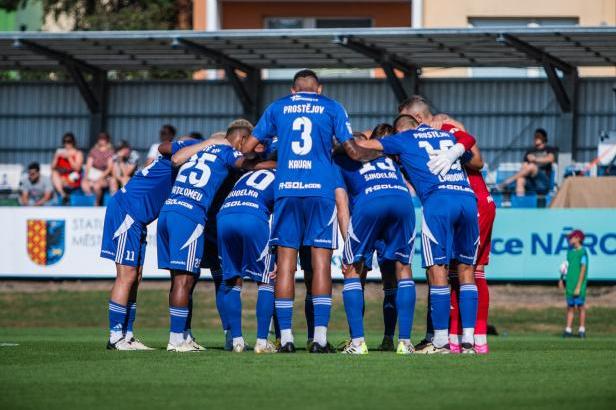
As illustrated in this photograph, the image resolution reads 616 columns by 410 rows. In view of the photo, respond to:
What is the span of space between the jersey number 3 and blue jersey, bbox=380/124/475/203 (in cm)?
72

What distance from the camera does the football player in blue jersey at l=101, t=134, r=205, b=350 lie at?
13.3m

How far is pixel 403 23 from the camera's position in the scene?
118 ft

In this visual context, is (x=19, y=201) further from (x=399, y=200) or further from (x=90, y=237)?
(x=399, y=200)

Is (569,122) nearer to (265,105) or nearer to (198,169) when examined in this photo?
(265,105)

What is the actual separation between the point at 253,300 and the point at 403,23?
490 inches

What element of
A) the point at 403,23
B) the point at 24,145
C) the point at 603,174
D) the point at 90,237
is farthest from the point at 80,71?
the point at 603,174

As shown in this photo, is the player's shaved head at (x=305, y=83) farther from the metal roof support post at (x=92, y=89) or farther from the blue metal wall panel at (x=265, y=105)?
the metal roof support post at (x=92, y=89)

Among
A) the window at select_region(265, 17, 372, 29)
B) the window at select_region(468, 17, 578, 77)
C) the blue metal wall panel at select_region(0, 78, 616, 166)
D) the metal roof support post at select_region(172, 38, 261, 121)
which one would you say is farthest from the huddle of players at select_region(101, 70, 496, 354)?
the window at select_region(265, 17, 372, 29)

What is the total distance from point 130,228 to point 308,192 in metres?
2.17

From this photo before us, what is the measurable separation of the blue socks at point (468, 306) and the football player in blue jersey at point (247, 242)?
6.03ft

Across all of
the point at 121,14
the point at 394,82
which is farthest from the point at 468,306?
the point at 121,14

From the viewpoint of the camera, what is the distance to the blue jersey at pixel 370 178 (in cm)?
1262

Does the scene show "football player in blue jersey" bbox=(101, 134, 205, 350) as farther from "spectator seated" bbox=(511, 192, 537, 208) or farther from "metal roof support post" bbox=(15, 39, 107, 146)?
"metal roof support post" bbox=(15, 39, 107, 146)

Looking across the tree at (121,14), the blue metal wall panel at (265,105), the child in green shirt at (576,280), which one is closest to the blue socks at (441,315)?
the child in green shirt at (576,280)
